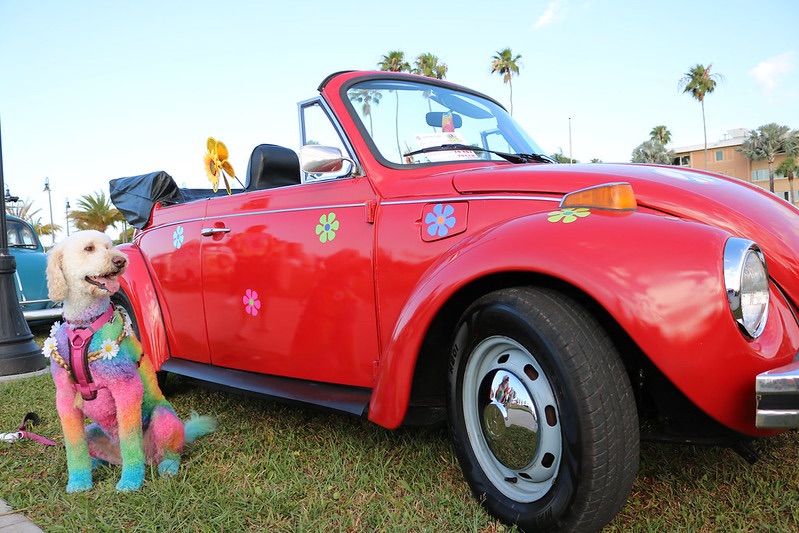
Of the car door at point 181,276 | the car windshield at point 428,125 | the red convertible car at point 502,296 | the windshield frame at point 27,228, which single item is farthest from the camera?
the windshield frame at point 27,228

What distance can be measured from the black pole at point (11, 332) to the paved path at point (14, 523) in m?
3.93

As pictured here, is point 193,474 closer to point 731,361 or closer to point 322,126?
point 322,126

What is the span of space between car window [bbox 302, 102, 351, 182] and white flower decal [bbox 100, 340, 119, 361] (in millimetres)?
1214

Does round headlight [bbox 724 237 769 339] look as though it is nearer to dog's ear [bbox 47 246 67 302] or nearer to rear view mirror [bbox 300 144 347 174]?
rear view mirror [bbox 300 144 347 174]

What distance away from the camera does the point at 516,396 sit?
197cm

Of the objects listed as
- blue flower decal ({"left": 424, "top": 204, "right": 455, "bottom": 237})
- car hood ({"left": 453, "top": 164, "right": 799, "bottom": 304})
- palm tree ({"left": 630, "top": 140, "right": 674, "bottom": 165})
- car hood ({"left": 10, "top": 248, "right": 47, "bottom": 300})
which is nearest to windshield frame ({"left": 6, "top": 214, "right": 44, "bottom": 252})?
car hood ({"left": 10, "top": 248, "right": 47, "bottom": 300})

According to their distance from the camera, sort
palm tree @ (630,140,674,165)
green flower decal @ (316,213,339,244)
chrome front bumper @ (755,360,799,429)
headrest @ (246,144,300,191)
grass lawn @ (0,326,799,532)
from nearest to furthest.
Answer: chrome front bumper @ (755,360,799,429)
grass lawn @ (0,326,799,532)
green flower decal @ (316,213,339,244)
headrest @ (246,144,300,191)
palm tree @ (630,140,674,165)

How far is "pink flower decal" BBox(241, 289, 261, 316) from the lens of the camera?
3043mm

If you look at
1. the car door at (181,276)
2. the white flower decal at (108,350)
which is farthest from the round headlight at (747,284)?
the car door at (181,276)

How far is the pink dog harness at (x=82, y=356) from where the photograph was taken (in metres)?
2.55

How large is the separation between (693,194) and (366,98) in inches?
64.3

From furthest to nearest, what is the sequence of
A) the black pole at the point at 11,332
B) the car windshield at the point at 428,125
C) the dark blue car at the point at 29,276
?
1. the dark blue car at the point at 29,276
2. the black pole at the point at 11,332
3. the car windshield at the point at 428,125

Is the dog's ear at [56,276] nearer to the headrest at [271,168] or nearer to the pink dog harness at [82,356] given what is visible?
the pink dog harness at [82,356]


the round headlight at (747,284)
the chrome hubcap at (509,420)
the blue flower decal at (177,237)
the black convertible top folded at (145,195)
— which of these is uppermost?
the black convertible top folded at (145,195)
